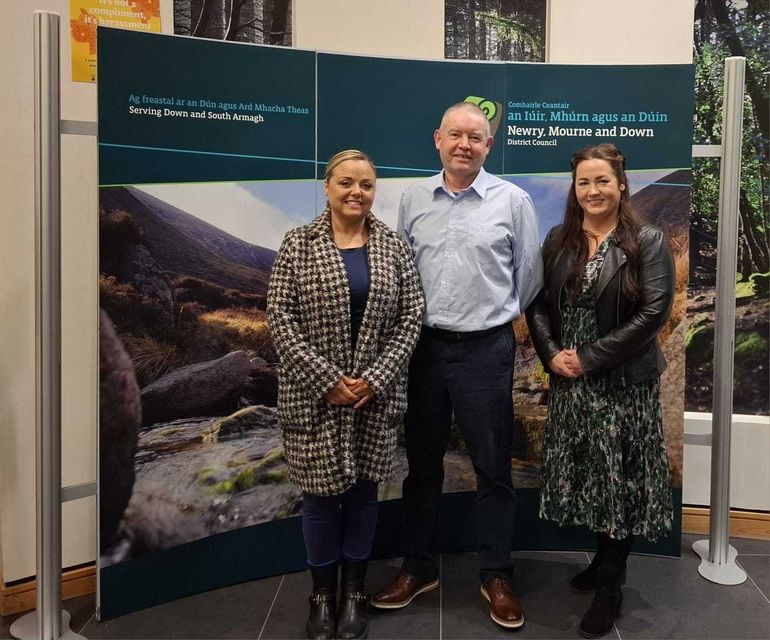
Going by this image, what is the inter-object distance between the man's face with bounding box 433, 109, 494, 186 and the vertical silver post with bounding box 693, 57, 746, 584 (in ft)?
3.55

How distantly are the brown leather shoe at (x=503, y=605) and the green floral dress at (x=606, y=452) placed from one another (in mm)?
334

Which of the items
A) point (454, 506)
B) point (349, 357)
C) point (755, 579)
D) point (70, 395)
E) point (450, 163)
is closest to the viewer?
point (349, 357)

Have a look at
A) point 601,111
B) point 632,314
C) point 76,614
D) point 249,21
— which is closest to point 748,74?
point 601,111

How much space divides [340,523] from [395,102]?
1609mm

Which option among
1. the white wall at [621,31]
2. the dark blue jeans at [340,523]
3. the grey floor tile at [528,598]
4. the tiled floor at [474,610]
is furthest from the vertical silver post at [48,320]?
the white wall at [621,31]

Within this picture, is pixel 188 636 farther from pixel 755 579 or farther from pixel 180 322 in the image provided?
pixel 755 579

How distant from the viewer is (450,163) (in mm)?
2332

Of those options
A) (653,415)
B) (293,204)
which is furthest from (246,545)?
→ (653,415)

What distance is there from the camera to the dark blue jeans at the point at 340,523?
2262 millimetres

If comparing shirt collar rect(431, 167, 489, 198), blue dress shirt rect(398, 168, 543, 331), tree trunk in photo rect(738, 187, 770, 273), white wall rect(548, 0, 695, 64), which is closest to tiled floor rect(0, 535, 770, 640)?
blue dress shirt rect(398, 168, 543, 331)

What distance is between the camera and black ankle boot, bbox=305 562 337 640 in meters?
A: 2.27

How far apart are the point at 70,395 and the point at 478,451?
1533mm

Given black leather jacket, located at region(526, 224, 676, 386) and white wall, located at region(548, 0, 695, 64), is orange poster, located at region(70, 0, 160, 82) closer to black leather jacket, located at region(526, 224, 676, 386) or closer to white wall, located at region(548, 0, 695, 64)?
white wall, located at region(548, 0, 695, 64)

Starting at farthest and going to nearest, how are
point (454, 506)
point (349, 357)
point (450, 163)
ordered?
point (454, 506) < point (450, 163) < point (349, 357)
